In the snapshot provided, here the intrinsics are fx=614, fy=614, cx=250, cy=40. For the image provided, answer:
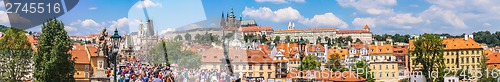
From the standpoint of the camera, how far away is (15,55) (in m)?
22.6

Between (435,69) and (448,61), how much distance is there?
1304 cm

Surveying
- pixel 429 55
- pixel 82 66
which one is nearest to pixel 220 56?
pixel 82 66

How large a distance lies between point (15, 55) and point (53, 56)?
3.61 metres

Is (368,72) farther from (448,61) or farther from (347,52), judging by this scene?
(347,52)

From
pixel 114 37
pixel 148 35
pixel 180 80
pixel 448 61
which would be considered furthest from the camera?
pixel 148 35

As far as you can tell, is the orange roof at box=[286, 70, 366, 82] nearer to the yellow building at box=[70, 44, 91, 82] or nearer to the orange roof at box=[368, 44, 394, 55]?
the yellow building at box=[70, 44, 91, 82]

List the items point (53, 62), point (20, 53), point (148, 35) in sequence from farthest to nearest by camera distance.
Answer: point (148, 35)
point (20, 53)
point (53, 62)

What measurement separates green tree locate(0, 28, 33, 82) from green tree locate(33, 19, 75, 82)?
2.61m

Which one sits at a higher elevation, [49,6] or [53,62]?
[49,6]

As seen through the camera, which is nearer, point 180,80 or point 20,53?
point 180,80

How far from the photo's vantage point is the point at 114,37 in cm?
1016

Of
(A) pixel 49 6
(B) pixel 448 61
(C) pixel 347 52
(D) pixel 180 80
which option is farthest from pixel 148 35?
(D) pixel 180 80

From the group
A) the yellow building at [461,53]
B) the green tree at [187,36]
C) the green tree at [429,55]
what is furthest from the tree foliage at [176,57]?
the green tree at [187,36]

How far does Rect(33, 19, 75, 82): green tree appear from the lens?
19.5 m
